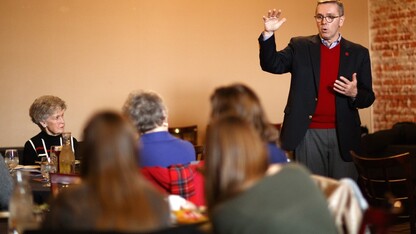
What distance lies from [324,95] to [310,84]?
4.5 inches

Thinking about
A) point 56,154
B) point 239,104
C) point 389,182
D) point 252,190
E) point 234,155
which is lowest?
point 389,182

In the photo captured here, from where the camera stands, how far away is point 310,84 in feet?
15.6

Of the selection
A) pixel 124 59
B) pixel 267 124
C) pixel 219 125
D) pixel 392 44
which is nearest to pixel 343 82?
pixel 267 124

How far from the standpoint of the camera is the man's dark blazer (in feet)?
15.4

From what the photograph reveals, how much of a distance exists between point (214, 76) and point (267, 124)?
5.11 metres

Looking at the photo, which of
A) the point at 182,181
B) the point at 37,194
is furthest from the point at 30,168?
the point at 182,181

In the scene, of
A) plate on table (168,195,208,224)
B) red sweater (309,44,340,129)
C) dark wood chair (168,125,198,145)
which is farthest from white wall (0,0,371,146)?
plate on table (168,195,208,224)

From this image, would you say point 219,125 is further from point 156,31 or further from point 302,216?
point 156,31

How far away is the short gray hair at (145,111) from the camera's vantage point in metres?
3.56

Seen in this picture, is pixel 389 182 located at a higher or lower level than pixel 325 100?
lower

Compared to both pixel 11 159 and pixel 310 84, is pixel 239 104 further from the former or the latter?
pixel 11 159

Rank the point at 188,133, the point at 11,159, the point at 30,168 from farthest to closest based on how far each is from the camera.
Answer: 1. the point at 188,133
2. the point at 30,168
3. the point at 11,159

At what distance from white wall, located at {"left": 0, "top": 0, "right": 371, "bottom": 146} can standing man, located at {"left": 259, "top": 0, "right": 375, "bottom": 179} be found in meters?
2.86

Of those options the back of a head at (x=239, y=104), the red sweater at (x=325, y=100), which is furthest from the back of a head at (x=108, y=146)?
the red sweater at (x=325, y=100)
